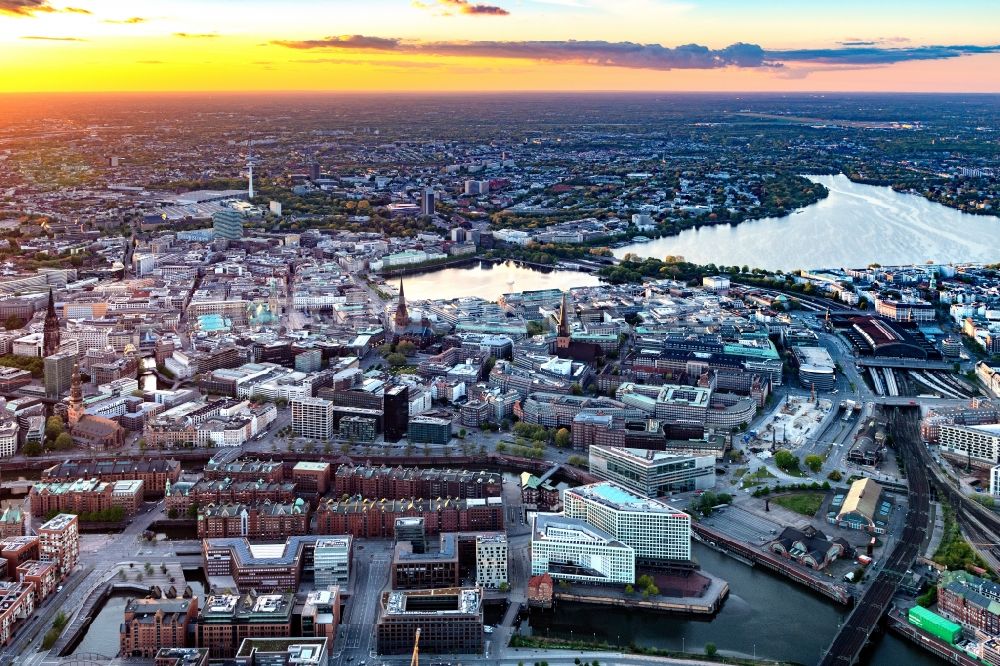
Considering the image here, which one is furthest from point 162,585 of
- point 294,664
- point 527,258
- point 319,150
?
point 319,150

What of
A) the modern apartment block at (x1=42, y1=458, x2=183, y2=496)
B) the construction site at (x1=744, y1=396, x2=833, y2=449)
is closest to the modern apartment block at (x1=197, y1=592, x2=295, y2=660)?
the modern apartment block at (x1=42, y1=458, x2=183, y2=496)

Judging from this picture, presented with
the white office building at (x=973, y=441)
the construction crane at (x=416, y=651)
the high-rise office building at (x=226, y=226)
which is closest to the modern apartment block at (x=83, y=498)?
the construction crane at (x=416, y=651)

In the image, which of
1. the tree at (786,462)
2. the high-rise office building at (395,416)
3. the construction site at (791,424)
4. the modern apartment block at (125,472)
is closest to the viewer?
the modern apartment block at (125,472)

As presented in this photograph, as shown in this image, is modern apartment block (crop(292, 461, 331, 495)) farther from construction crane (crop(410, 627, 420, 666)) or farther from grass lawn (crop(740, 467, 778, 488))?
grass lawn (crop(740, 467, 778, 488))

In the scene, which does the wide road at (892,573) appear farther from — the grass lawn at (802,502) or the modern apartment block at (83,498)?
the modern apartment block at (83,498)

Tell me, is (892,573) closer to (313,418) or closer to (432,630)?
(432,630)

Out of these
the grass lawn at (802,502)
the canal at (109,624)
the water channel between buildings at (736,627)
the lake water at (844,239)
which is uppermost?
the lake water at (844,239)

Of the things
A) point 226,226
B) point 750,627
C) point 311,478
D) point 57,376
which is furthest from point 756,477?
point 226,226

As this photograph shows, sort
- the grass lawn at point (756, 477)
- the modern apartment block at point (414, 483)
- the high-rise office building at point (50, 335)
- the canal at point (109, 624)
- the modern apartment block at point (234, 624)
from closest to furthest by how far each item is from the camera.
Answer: the modern apartment block at point (234, 624), the canal at point (109, 624), the modern apartment block at point (414, 483), the grass lawn at point (756, 477), the high-rise office building at point (50, 335)

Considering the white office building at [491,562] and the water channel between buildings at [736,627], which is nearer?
the water channel between buildings at [736,627]
